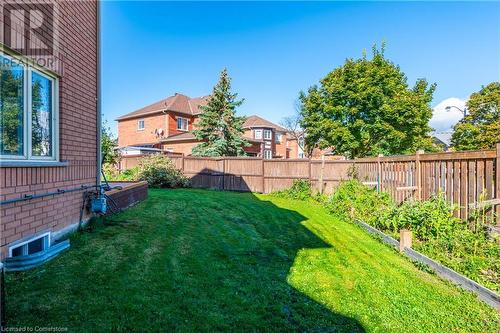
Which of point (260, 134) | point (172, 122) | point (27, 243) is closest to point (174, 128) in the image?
point (172, 122)

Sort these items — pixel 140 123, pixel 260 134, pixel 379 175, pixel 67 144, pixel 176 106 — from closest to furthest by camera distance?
pixel 67 144, pixel 379 175, pixel 176 106, pixel 140 123, pixel 260 134

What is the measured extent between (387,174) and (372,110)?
12650 mm

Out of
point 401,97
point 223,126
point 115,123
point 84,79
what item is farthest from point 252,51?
point 115,123

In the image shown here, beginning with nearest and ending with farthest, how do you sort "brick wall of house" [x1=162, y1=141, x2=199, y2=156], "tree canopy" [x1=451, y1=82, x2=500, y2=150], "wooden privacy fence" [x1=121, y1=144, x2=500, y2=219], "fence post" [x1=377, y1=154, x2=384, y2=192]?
"wooden privacy fence" [x1=121, y1=144, x2=500, y2=219] → "fence post" [x1=377, y1=154, x2=384, y2=192] → "tree canopy" [x1=451, y1=82, x2=500, y2=150] → "brick wall of house" [x1=162, y1=141, x2=199, y2=156]

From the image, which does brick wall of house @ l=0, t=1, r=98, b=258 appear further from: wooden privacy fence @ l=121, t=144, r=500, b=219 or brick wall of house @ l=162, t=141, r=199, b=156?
brick wall of house @ l=162, t=141, r=199, b=156

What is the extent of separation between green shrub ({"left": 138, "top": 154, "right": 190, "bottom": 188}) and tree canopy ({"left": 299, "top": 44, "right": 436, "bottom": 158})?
39.9ft

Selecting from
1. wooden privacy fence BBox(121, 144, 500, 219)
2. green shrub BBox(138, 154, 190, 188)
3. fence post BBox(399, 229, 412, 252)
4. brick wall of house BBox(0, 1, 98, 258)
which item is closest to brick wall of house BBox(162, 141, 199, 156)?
wooden privacy fence BBox(121, 144, 500, 219)

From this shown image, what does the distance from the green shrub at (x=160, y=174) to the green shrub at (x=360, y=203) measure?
26.0 feet

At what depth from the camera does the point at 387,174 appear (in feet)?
31.4

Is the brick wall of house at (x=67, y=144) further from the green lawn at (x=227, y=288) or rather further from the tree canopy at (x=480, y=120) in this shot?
the tree canopy at (x=480, y=120)

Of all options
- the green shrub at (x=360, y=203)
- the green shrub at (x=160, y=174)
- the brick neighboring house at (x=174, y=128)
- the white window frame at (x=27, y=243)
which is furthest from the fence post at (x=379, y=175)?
the brick neighboring house at (x=174, y=128)

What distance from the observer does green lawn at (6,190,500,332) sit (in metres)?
2.70

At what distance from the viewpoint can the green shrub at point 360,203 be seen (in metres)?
8.27

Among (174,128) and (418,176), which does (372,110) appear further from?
(174,128)
